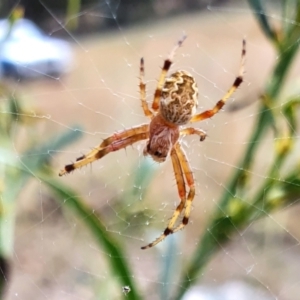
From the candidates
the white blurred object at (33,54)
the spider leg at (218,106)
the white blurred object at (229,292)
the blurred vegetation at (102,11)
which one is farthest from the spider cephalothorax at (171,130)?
the blurred vegetation at (102,11)

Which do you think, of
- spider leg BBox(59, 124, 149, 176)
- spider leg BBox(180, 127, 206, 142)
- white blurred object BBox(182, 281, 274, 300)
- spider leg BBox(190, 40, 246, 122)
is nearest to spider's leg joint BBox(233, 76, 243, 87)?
spider leg BBox(190, 40, 246, 122)

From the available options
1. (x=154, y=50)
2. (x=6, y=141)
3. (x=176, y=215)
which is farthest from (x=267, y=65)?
(x=6, y=141)

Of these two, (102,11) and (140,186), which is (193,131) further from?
(102,11)

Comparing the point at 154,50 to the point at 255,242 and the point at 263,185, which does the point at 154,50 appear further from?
the point at 263,185

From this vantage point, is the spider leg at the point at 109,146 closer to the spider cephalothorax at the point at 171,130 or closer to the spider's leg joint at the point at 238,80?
the spider cephalothorax at the point at 171,130

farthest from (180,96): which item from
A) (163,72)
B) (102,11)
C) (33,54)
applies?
(102,11)

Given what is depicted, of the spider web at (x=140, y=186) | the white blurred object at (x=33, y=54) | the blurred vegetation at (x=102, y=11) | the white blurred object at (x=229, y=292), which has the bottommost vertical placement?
the white blurred object at (x=229, y=292)
